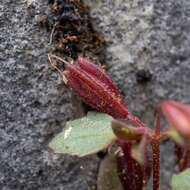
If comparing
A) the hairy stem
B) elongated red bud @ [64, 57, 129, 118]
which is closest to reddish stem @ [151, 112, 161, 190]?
the hairy stem

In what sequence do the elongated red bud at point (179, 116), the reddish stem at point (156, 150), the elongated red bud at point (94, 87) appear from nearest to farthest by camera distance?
the elongated red bud at point (179, 116) → the reddish stem at point (156, 150) → the elongated red bud at point (94, 87)

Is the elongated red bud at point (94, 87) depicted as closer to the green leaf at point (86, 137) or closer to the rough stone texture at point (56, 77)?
the green leaf at point (86, 137)

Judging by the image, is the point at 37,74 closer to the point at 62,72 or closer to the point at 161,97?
the point at 62,72

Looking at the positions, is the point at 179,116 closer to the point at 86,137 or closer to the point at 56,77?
the point at 86,137

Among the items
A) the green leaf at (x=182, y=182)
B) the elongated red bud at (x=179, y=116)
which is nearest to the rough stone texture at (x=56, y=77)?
the green leaf at (x=182, y=182)

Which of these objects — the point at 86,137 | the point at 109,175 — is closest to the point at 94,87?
the point at 86,137

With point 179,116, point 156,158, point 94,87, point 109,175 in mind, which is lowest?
point 109,175

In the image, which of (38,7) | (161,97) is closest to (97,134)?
(38,7)
